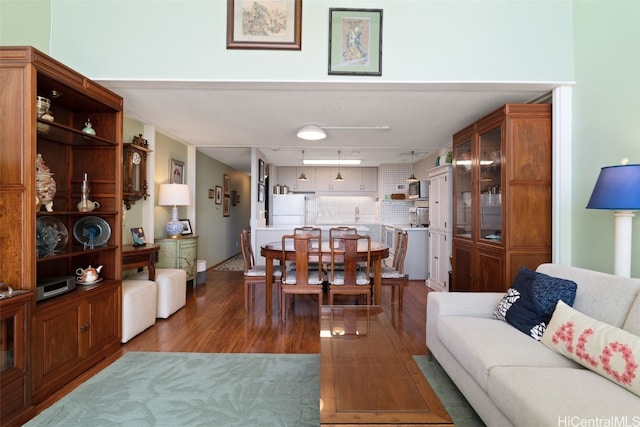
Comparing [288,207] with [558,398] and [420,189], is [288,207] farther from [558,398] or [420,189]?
[558,398]

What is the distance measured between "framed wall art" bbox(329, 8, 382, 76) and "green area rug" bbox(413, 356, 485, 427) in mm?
2411

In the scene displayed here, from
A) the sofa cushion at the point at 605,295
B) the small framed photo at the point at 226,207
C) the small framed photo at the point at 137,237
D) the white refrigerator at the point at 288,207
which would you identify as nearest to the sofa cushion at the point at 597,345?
the sofa cushion at the point at 605,295

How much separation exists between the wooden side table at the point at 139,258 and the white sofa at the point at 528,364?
2.88m

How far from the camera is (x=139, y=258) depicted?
3115 mm

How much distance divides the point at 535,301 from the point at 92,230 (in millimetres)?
3431

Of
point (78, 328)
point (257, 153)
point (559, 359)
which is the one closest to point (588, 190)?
point (559, 359)

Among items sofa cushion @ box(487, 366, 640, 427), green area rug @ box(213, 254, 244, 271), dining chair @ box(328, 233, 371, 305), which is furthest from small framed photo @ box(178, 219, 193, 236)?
sofa cushion @ box(487, 366, 640, 427)

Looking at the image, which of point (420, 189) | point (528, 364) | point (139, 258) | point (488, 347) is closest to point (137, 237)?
point (139, 258)

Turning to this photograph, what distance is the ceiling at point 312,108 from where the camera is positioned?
2.68 metres

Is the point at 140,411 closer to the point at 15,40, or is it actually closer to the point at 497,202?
the point at 15,40

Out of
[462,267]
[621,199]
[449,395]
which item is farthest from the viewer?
[462,267]

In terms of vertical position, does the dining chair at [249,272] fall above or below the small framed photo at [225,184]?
below

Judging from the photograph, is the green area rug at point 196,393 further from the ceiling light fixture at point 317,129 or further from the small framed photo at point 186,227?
the ceiling light fixture at point 317,129

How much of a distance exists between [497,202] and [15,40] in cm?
424
